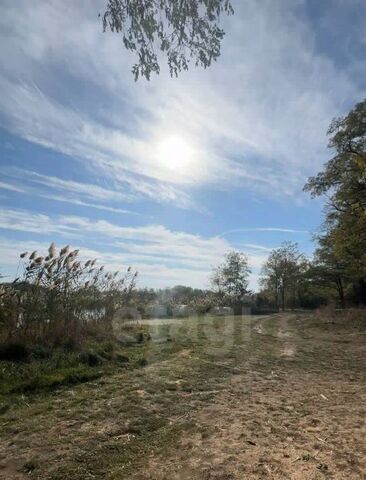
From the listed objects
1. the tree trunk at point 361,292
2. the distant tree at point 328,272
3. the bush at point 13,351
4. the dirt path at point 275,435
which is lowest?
the dirt path at point 275,435

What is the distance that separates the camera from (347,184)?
1939cm

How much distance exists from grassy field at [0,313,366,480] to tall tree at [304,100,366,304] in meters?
11.9

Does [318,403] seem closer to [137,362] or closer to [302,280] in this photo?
[137,362]

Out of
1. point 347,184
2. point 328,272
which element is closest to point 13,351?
point 347,184

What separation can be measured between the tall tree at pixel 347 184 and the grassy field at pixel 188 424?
39.0 feet

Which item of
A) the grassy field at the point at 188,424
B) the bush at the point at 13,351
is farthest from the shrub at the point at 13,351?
the grassy field at the point at 188,424

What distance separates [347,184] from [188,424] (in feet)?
58.4

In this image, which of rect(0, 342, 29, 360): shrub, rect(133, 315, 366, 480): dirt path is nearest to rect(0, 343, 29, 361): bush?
rect(0, 342, 29, 360): shrub

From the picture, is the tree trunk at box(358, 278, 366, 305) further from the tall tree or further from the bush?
the bush

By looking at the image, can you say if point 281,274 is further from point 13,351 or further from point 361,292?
point 13,351

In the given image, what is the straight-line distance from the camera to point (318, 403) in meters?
4.82

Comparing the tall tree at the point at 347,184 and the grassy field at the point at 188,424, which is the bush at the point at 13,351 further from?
the tall tree at the point at 347,184

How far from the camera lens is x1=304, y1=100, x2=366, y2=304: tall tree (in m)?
18.0

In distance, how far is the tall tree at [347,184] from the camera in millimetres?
18047
